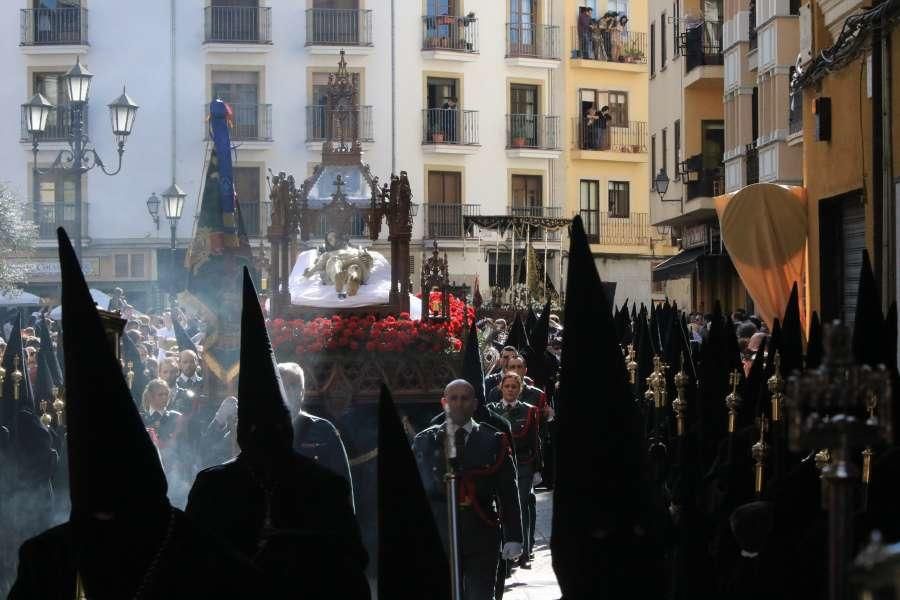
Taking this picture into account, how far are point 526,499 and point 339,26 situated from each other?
105 feet

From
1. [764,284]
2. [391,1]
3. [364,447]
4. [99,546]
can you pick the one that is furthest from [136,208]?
[99,546]

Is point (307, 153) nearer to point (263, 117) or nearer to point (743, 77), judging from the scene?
point (263, 117)

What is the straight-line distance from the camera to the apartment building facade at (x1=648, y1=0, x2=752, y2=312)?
3303cm

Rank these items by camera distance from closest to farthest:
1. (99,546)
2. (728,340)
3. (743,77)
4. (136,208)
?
(99,546)
(728,340)
(743,77)
(136,208)

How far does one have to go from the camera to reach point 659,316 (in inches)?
681

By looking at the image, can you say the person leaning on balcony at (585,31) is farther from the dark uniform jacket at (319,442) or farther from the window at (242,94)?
the dark uniform jacket at (319,442)

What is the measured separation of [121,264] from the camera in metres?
40.7

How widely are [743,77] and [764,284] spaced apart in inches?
439

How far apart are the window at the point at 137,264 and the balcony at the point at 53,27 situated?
5689 mm

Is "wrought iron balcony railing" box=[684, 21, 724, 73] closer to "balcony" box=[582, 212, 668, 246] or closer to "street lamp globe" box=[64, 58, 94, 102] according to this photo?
"balcony" box=[582, 212, 668, 246]

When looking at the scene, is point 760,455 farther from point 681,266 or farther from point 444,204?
point 444,204

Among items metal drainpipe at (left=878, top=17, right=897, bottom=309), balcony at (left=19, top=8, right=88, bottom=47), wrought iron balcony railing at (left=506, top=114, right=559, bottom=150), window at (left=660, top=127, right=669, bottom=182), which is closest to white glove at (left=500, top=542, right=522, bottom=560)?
metal drainpipe at (left=878, top=17, right=897, bottom=309)

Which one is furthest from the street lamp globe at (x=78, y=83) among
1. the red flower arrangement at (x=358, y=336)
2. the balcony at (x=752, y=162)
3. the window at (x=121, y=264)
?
the window at (x=121, y=264)

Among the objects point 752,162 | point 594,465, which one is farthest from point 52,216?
point 594,465
